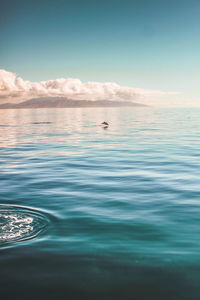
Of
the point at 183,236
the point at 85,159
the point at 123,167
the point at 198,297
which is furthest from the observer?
the point at 85,159

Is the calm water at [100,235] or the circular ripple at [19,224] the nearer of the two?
the calm water at [100,235]

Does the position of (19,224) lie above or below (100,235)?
above

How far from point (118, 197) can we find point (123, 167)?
710 cm

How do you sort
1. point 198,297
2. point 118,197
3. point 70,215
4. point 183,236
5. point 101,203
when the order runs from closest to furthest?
point 198,297
point 183,236
point 70,215
point 101,203
point 118,197

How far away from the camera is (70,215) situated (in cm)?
1095

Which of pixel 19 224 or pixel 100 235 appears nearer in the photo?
pixel 100 235

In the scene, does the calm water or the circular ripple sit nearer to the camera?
the calm water

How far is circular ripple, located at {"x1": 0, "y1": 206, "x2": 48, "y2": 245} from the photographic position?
8791 mm

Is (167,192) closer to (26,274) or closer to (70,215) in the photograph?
(70,215)

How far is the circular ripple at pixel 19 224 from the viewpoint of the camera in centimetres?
879

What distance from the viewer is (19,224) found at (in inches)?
381

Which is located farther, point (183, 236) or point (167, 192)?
point (167, 192)

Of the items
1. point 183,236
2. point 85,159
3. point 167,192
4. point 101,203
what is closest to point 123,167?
point 85,159

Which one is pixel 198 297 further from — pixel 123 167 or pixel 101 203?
pixel 123 167
